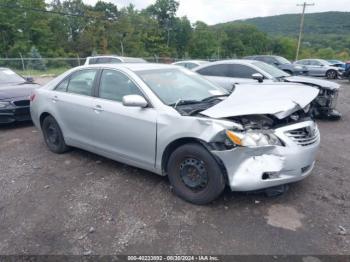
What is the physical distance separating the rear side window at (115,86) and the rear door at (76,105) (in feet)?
0.69

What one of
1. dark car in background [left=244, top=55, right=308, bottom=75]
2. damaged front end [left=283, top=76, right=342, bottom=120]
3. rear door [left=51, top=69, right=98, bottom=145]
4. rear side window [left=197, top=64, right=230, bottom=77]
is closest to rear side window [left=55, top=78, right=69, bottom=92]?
rear door [left=51, top=69, right=98, bottom=145]

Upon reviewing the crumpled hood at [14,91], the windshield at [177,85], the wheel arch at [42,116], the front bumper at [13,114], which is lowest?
the front bumper at [13,114]

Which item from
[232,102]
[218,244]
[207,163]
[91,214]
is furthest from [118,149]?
[218,244]

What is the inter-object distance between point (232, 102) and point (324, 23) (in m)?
101

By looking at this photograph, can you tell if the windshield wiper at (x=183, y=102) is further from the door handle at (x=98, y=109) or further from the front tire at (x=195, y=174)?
the door handle at (x=98, y=109)

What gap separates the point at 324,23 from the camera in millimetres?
88250

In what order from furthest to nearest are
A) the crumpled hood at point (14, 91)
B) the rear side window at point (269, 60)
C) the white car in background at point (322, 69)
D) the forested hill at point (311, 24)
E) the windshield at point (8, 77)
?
the forested hill at point (311, 24)
the white car in background at point (322, 69)
the rear side window at point (269, 60)
the windshield at point (8, 77)
the crumpled hood at point (14, 91)

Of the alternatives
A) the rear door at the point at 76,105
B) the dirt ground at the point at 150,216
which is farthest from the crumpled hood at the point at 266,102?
the rear door at the point at 76,105

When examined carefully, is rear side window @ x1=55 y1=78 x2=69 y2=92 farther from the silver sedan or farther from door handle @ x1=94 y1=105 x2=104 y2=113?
door handle @ x1=94 y1=105 x2=104 y2=113

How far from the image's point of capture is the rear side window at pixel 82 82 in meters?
4.22

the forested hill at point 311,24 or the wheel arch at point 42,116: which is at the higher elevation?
the forested hill at point 311,24

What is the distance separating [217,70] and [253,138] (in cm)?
550

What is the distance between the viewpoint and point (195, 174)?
321 centimetres

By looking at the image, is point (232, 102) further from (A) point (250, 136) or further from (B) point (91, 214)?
(B) point (91, 214)
